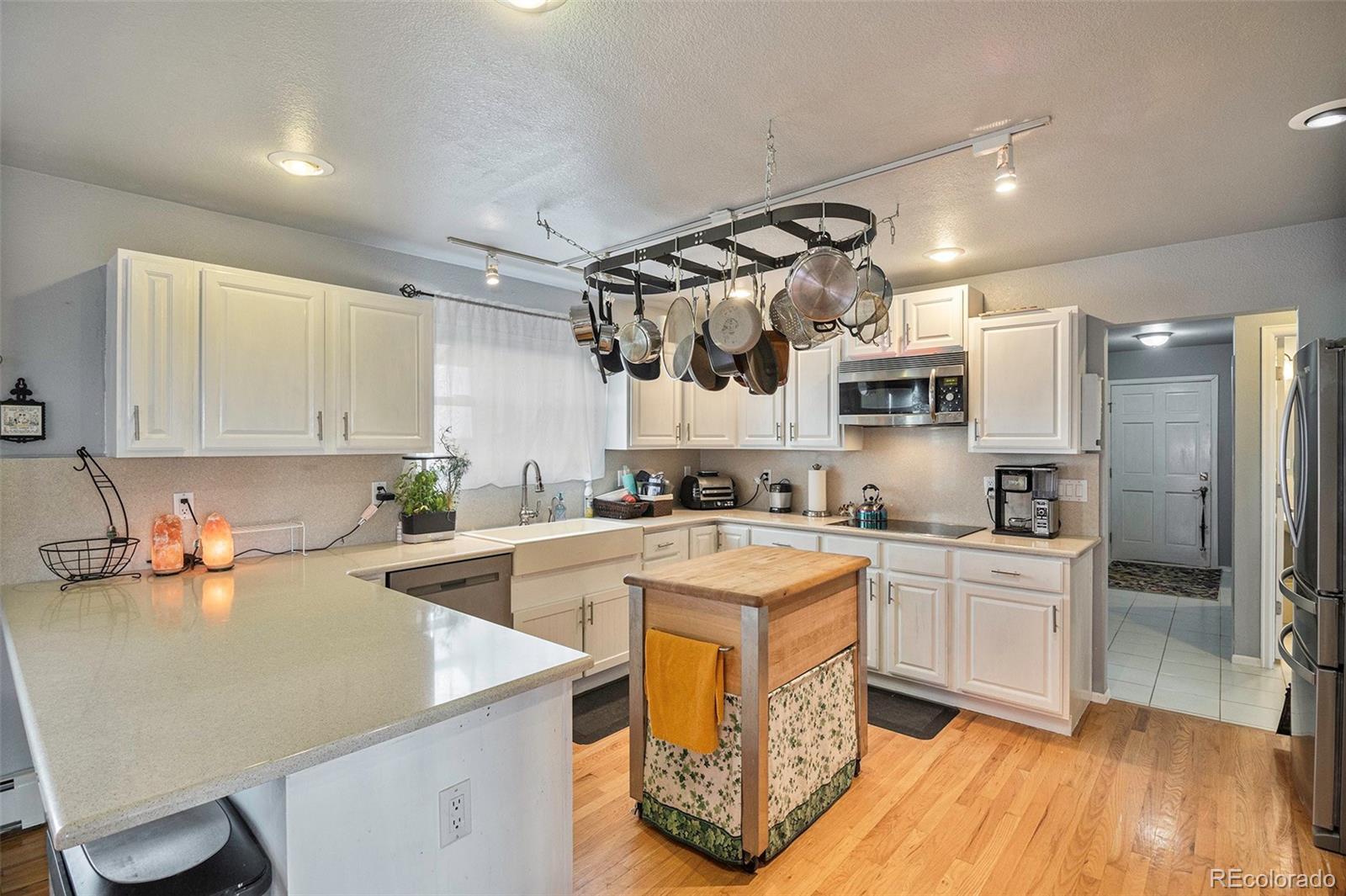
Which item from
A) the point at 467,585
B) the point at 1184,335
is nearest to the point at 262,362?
the point at 467,585

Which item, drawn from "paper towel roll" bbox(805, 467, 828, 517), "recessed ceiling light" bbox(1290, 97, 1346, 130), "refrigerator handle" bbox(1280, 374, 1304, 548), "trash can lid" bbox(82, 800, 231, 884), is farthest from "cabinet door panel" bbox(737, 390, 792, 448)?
"trash can lid" bbox(82, 800, 231, 884)

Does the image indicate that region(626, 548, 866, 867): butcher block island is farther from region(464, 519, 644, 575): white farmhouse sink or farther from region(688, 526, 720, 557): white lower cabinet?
region(688, 526, 720, 557): white lower cabinet

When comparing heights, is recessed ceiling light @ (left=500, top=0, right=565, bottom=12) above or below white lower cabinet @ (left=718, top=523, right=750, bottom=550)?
above

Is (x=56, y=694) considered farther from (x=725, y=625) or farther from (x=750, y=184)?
(x=750, y=184)

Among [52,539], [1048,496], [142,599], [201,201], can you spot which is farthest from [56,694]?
[1048,496]

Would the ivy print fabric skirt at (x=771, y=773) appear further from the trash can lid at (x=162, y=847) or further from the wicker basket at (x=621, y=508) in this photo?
the wicker basket at (x=621, y=508)

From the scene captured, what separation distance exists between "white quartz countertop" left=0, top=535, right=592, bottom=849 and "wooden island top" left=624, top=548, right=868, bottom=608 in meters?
0.69

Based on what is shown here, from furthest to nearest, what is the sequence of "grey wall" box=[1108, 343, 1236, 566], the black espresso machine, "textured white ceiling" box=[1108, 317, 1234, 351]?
"grey wall" box=[1108, 343, 1236, 566] → "textured white ceiling" box=[1108, 317, 1234, 351] → the black espresso machine

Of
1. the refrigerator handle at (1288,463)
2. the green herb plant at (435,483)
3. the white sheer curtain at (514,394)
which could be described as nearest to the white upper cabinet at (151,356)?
the green herb plant at (435,483)

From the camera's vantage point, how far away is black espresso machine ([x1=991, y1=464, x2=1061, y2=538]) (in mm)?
3598

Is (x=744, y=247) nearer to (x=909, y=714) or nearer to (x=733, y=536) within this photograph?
(x=733, y=536)

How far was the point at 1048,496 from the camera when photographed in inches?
142

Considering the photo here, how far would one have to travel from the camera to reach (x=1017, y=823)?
2.51 metres

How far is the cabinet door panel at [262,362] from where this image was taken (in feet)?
8.67
